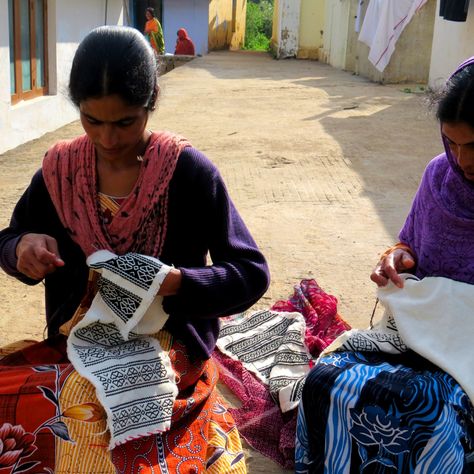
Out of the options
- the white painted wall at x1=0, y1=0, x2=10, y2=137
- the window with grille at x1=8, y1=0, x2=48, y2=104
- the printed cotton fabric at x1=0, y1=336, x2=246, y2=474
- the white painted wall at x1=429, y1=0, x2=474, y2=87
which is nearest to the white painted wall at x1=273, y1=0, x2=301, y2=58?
the white painted wall at x1=429, y1=0, x2=474, y2=87

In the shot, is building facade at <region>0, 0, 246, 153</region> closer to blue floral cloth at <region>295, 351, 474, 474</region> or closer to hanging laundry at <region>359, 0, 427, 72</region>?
blue floral cloth at <region>295, 351, 474, 474</region>

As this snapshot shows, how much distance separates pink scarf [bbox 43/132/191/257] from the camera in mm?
2035

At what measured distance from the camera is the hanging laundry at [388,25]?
1531cm

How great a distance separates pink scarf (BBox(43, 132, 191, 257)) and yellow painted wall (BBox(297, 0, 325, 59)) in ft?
79.7

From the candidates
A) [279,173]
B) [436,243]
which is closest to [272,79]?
[279,173]

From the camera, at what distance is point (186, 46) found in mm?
24016

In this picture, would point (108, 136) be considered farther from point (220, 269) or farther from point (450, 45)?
point (450, 45)

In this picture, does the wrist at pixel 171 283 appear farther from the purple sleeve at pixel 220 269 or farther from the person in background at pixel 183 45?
the person in background at pixel 183 45

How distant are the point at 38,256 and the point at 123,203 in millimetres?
276

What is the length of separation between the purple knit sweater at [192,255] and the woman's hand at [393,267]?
1.56ft

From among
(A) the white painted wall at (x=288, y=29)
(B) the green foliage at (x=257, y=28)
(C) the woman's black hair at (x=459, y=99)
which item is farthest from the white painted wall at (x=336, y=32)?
(C) the woman's black hair at (x=459, y=99)

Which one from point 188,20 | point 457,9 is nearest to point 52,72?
point 457,9

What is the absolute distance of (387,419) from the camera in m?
1.94

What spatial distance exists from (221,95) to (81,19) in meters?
3.00
